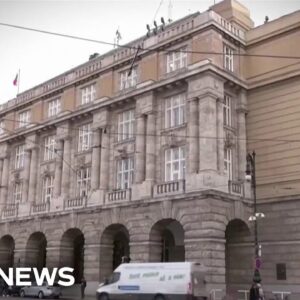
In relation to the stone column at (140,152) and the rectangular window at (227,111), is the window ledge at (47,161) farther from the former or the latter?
the rectangular window at (227,111)

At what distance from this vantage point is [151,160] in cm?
4166

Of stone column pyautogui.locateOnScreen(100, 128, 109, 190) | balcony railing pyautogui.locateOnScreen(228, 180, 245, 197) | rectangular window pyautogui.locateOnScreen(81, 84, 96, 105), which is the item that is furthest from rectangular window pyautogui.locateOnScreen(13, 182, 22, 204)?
balcony railing pyautogui.locateOnScreen(228, 180, 245, 197)

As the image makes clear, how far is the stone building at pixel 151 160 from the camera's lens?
1494 inches

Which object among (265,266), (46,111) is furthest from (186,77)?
(46,111)

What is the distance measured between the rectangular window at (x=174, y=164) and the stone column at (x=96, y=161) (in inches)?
293

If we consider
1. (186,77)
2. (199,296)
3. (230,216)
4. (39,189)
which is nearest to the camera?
(199,296)

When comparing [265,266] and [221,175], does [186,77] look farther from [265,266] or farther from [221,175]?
[265,266]

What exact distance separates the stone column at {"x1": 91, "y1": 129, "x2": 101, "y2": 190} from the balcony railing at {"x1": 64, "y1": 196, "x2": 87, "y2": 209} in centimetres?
148

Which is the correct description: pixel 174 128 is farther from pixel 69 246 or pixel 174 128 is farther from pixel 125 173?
pixel 69 246

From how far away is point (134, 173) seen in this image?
140 ft

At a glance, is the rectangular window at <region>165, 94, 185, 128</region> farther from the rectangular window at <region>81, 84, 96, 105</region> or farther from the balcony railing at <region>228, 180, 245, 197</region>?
the rectangular window at <region>81, 84, 96, 105</region>

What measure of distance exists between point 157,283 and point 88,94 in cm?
2378

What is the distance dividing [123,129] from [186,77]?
27.5ft

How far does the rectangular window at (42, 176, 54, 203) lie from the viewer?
5112 cm
